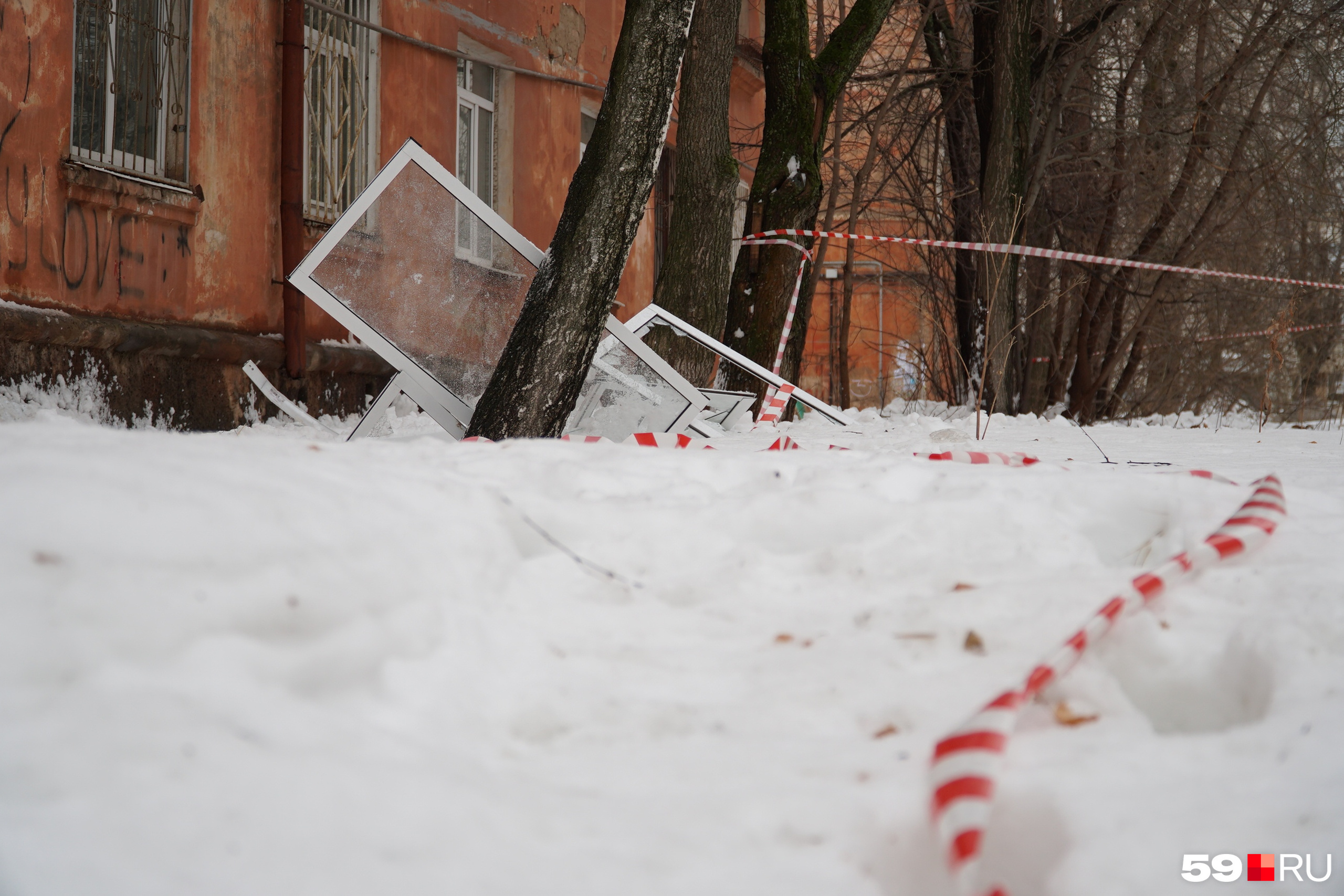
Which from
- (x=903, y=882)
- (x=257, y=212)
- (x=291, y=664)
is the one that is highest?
(x=257, y=212)

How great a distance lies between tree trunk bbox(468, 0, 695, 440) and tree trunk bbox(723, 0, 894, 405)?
3253 millimetres

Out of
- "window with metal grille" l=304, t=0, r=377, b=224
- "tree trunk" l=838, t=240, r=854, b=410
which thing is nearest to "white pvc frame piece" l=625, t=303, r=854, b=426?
"window with metal grille" l=304, t=0, r=377, b=224

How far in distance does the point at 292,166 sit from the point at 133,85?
4.07 ft

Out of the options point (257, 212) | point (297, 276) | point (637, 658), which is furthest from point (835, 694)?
point (257, 212)

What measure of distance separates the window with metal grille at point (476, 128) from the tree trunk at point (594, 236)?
460 centimetres

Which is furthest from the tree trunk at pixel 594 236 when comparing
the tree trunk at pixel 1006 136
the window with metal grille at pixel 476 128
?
the tree trunk at pixel 1006 136

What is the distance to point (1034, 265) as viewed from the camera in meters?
12.8

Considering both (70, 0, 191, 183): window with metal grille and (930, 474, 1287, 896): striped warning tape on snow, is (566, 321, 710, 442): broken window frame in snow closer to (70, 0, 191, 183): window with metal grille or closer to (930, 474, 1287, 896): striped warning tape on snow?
(70, 0, 191, 183): window with metal grille

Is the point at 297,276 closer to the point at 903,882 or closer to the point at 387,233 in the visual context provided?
the point at 387,233

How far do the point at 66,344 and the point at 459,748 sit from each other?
5.09 m

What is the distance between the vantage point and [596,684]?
186 centimetres

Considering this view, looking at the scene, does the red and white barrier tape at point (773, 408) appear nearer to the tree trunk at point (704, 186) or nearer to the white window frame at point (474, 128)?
the tree trunk at point (704, 186)

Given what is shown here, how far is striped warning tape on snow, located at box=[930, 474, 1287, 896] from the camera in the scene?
4.33ft

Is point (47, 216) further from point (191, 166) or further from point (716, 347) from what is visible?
point (716, 347)
